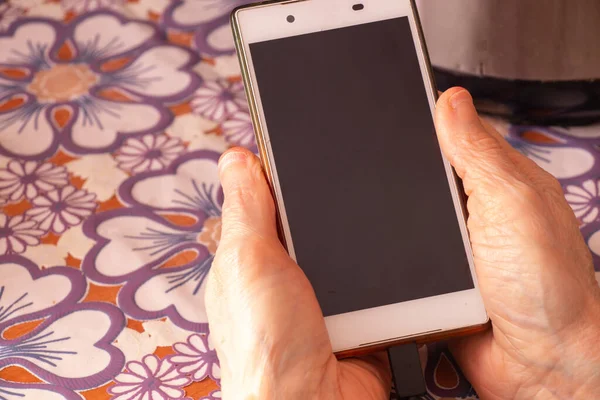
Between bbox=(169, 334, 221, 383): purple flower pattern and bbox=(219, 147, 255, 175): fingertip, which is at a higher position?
bbox=(219, 147, 255, 175): fingertip

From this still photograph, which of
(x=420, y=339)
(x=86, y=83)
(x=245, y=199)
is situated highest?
(x=86, y=83)

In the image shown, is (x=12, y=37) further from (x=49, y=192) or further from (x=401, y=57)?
(x=401, y=57)

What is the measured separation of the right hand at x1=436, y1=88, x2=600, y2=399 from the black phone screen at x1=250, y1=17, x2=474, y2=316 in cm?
2

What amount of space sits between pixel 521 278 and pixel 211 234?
0.72ft

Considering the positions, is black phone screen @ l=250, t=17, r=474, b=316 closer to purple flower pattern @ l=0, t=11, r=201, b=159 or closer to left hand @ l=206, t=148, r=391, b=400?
left hand @ l=206, t=148, r=391, b=400

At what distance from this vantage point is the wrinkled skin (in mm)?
340

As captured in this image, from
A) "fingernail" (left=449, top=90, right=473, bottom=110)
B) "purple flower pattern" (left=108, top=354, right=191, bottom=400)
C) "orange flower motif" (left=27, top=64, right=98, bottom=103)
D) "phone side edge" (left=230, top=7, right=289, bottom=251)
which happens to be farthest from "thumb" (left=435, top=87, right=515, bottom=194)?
"orange flower motif" (left=27, top=64, right=98, bottom=103)

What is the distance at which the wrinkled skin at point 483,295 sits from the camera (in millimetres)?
340

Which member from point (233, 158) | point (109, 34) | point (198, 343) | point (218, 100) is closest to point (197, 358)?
point (198, 343)

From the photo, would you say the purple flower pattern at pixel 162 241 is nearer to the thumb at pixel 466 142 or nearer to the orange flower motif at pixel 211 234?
the orange flower motif at pixel 211 234

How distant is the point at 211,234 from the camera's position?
487 millimetres

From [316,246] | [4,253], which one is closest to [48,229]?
[4,253]

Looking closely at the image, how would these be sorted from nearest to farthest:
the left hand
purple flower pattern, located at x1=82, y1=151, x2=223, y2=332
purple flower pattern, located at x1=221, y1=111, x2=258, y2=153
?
the left hand < purple flower pattern, located at x1=82, y1=151, x2=223, y2=332 < purple flower pattern, located at x1=221, y1=111, x2=258, y2=153

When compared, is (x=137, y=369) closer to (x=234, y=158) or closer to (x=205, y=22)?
(x=234, y=158)
